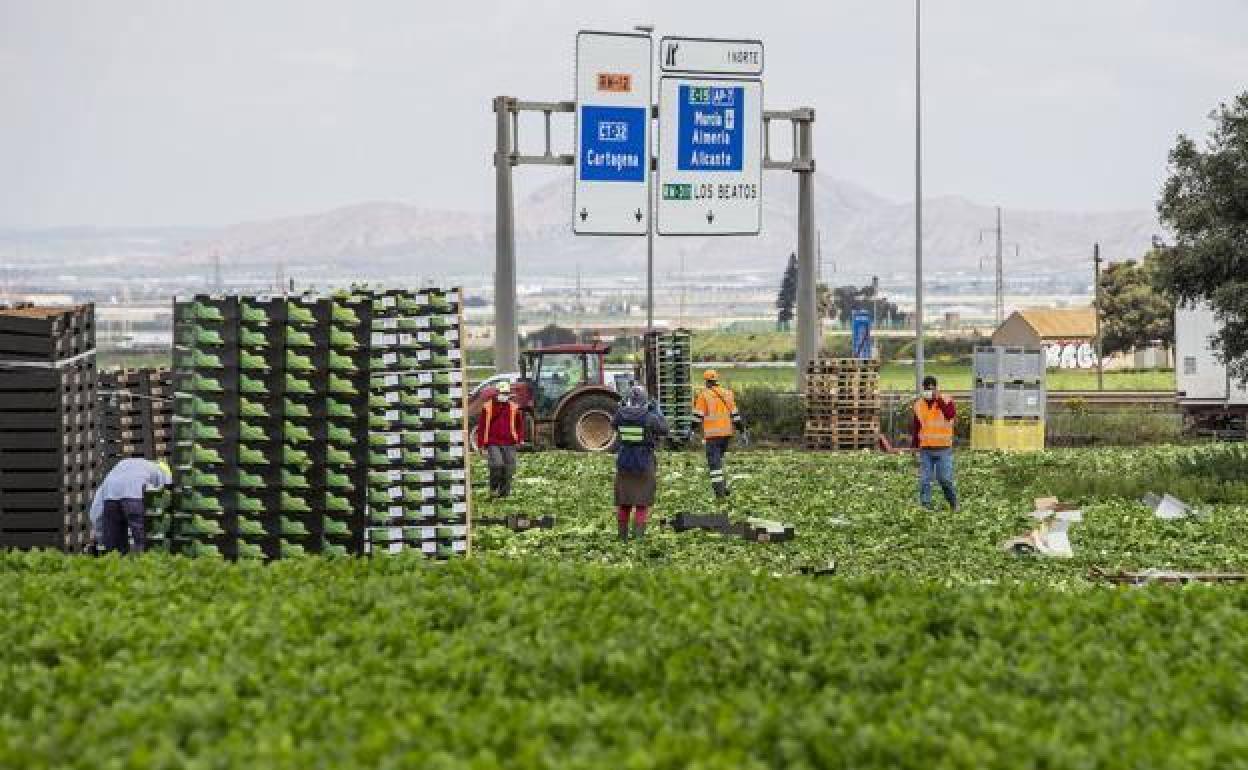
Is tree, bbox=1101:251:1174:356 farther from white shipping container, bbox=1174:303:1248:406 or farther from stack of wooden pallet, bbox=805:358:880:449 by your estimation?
stack of wooden pallet, bbox=805:358:880:449

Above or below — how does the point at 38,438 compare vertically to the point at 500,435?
above

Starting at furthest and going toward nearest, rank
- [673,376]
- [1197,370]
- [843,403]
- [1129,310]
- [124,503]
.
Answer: [1129,310] → [1197,370] → [843,403] → [673,376] → [124,503]

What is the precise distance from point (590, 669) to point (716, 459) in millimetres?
18567

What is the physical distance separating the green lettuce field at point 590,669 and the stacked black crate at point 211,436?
3.19 metres

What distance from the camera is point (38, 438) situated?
2047 cm

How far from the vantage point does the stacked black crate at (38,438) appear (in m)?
20.4

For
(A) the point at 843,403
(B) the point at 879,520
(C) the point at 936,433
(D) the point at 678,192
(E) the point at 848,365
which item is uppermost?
(D) the point at 678,192

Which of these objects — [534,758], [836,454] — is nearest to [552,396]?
[836,454]

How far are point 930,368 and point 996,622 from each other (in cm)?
10005

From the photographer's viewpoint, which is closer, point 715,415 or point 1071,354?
point 715,415

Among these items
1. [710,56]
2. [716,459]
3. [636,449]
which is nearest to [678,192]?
[710,56]

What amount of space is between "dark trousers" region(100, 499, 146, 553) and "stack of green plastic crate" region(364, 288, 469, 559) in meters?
2.09

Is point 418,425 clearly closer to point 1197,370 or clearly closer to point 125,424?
point 125,424

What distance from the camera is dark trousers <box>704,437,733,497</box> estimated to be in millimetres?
28938
